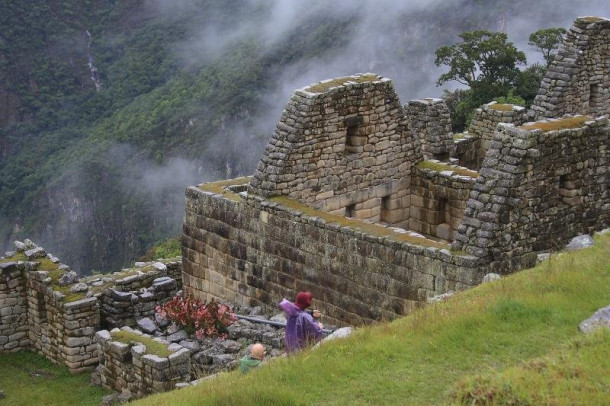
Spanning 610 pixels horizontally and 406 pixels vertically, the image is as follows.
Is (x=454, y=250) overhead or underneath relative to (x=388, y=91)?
underneath

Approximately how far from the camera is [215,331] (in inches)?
627

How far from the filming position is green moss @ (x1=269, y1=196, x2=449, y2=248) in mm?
14227

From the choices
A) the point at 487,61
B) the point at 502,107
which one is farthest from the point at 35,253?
the point at 487,61

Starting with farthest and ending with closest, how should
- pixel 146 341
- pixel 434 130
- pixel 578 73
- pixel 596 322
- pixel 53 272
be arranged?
pixel 434 130
pixel 578 73
pixel 53 272
pixel 146 341
pixel 596 322

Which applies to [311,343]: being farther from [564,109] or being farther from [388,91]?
[564,109]

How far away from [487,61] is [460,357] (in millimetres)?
36183

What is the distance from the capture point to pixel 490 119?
21.0m

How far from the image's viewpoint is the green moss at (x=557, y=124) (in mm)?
13742

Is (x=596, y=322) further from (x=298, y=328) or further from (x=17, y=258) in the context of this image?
(x=17, y=258)

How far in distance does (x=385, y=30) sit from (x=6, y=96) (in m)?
44.7

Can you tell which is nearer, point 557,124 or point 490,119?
point 557,124

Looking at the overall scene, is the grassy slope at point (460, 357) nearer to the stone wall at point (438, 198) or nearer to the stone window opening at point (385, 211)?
the stone wall at point (438, 198)

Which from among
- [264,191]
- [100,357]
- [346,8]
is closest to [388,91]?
[264,191]

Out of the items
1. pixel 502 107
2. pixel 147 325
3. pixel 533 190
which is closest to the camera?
pixel 533 190
